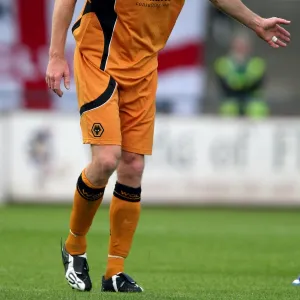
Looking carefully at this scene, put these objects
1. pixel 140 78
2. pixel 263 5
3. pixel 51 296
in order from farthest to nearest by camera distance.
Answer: pixel 263 5
pixel 140 78
pixel 51 296

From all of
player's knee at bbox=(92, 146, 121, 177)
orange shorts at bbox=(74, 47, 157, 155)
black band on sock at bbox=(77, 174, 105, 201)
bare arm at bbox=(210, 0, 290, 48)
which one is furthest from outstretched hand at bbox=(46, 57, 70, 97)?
bare arm at bbox=(210, 0, 290, 48)

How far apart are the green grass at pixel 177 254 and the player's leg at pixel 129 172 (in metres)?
0.22

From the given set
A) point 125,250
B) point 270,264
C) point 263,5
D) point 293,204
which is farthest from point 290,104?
point 125,250

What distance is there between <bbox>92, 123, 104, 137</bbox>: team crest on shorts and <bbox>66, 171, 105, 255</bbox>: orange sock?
0.30 meters

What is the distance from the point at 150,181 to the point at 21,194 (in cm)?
184

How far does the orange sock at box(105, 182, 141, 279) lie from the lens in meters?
6.56

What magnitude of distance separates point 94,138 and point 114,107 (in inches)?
8.6

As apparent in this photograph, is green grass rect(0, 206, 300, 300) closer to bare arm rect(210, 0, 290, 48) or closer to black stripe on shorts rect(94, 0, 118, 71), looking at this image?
black stripe on shorts rect(94, 0, 118, 71)

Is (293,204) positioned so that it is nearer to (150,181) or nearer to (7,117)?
(150,181)

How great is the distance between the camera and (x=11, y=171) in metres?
15.1

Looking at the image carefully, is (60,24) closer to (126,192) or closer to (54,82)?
(54,82)

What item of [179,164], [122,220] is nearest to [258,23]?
[122,220]

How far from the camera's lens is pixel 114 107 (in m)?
6.29

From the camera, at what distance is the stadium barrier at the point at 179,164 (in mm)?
15055
